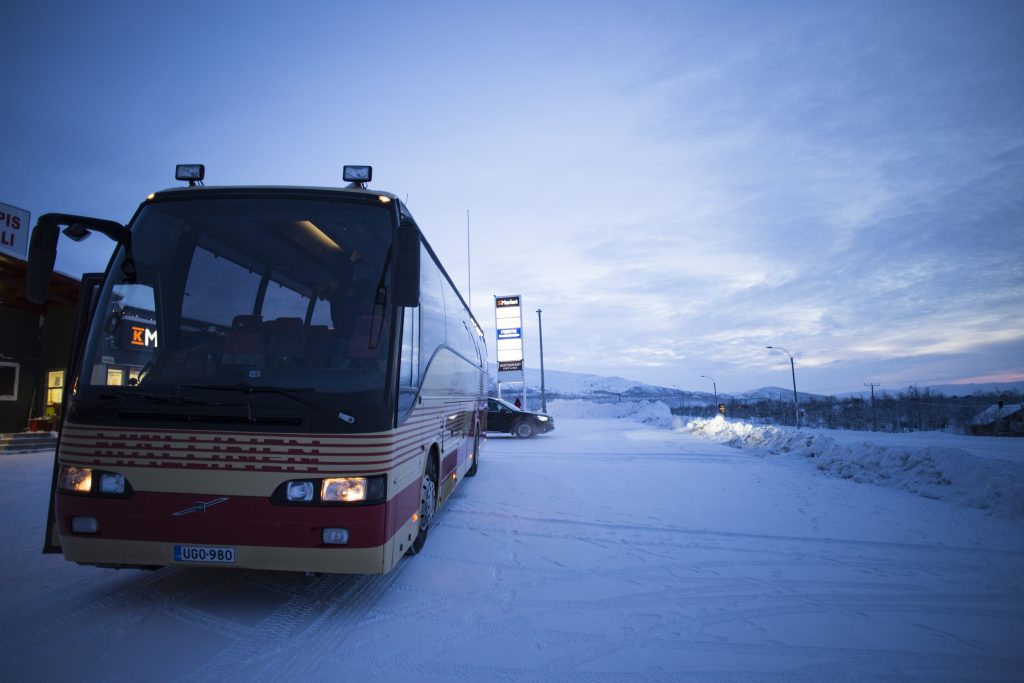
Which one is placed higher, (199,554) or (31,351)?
(31,351)

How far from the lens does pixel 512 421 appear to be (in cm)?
2127

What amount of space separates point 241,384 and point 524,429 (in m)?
18.3

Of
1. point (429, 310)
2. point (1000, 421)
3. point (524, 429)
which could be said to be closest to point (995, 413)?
point (1000, 421)

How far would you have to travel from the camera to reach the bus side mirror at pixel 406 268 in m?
3.81

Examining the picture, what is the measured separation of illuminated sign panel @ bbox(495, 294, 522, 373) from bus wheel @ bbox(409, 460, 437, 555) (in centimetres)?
2832

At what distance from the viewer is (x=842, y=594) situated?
4414 millimetres

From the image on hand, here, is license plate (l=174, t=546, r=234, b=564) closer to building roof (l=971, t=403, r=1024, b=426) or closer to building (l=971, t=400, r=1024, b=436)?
building (l=971, t=400, r=1024, b=436)

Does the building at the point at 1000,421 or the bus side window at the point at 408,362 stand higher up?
the bus side window at the point at 408,362

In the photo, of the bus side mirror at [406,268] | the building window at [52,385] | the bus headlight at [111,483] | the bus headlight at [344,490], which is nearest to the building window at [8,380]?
the building window at [52,385]

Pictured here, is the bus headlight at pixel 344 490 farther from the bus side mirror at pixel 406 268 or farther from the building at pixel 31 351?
the building at pixel 31 351

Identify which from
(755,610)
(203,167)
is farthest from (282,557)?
(755,610)

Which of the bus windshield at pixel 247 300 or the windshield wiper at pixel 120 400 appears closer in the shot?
the windshield wiper at pixel 120 400

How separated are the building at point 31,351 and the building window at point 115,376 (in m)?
15.8

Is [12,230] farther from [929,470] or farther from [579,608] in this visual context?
[929,470]
